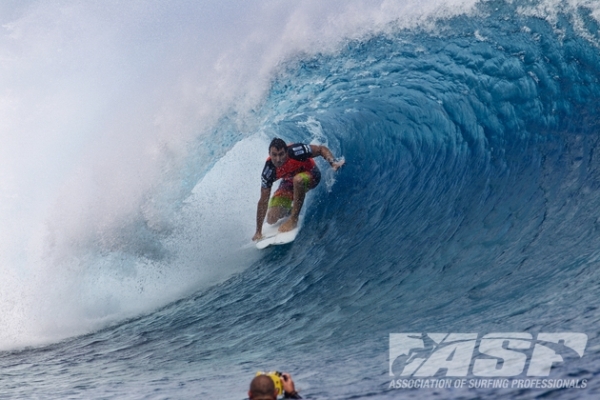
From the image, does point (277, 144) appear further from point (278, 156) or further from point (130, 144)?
point (130, 144)

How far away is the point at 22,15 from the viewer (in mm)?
13609

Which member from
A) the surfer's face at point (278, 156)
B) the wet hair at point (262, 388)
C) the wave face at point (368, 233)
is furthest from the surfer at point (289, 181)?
the wet hair at point (262, 388)

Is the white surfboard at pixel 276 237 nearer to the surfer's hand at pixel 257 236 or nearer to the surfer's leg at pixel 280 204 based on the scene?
the surfer's hand at pixel 257 236

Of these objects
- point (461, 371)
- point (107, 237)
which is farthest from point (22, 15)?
point (461, 371)

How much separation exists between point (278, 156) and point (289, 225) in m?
1.12

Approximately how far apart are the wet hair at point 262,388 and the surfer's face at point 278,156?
5653 millimetres

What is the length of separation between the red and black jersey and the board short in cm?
8

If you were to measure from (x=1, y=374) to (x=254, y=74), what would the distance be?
22.7 ft

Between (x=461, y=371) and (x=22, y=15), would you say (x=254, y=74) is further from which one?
(x=461, y=371)

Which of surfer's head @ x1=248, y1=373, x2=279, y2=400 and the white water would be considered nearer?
surfer's head @ x1=248, y1=373, x2=279, y2=400

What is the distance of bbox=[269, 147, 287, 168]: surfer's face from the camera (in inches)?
356

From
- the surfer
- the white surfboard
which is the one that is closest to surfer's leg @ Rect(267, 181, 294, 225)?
the surfer

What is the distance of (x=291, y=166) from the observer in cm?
968

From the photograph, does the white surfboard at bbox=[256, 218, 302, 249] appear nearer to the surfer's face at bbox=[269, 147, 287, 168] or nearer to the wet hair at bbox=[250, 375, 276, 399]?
the surfer's face at bbox=[269, 147, 287, 168]
